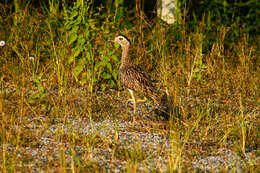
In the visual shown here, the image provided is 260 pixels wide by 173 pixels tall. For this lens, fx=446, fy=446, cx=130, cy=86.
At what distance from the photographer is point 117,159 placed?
4102mm

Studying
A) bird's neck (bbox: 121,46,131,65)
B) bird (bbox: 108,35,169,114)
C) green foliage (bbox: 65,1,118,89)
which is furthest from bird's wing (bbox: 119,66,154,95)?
green foliage (bbox: 65,1,118,89)

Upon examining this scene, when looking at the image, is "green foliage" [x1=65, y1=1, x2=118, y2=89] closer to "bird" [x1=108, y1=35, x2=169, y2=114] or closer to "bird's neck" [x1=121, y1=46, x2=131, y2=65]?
"bird's neck" [x1=121, y1=46, x2=131, y2=65]

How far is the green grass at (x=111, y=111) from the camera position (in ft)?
13.3

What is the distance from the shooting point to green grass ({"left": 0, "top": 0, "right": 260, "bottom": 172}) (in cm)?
406

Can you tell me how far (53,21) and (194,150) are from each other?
418cm

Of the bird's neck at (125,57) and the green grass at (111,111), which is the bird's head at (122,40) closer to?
the bird's neck at (125,57)

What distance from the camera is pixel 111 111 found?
5.67m

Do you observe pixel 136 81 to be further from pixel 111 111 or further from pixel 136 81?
pixel 111 111

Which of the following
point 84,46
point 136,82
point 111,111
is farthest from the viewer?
point 84,46

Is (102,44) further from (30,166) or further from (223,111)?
(30,166)

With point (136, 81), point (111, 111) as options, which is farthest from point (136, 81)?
point (111, 111)

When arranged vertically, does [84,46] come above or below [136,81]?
above

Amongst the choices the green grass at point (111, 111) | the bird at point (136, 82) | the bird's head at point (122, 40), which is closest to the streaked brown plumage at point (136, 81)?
the bird at point (136, 82)

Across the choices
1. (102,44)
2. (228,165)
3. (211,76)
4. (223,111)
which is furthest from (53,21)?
(228,165)
